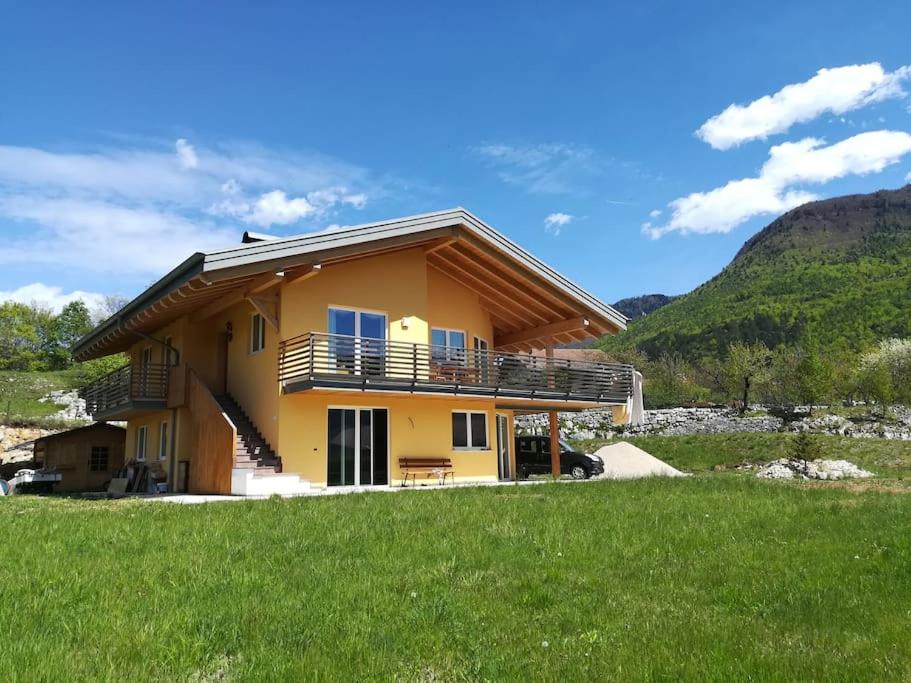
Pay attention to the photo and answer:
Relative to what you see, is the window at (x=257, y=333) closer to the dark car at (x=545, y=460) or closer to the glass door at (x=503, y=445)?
the glass door at (x=503, y=445)

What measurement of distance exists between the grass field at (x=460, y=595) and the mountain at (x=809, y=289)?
77.2m

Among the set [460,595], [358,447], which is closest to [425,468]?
[358,447]

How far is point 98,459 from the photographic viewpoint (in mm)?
29047

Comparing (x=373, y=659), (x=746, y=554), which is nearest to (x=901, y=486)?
(x=746, y=554)

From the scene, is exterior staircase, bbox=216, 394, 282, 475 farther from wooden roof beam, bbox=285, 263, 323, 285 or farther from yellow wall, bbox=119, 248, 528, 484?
wooden roof beam, bbox=285, 263, 323, 285

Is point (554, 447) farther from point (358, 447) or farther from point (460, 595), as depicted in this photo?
point (460, 595)

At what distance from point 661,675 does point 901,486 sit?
46.5ft

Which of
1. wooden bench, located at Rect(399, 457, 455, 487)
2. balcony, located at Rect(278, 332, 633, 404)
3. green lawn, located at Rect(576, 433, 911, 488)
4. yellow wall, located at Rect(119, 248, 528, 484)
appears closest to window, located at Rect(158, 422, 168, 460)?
yellow wall, located at Rect(119, 248, 528, 484)

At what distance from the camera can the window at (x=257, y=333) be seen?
20156mm

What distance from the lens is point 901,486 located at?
1559 centimetres

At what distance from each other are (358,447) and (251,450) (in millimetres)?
3015

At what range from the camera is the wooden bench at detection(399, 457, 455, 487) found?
20703 millimetres

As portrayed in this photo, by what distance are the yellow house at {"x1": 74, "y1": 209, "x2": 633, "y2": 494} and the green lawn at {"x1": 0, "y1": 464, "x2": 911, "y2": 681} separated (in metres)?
7.92

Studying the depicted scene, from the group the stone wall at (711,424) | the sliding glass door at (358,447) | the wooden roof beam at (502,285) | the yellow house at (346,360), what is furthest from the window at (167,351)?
the stone wall at (711,424)
